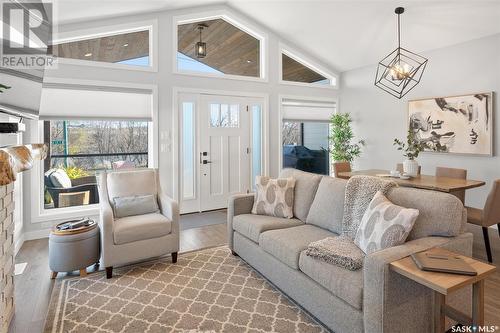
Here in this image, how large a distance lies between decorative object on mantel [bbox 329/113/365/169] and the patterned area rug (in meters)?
3.91

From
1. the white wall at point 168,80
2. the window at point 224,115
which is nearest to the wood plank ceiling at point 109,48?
the white wall at point 168,80

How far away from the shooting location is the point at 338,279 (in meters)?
1.93

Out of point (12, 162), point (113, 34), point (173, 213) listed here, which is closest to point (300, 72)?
point (113, 34)

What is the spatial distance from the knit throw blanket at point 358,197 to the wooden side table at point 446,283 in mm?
621

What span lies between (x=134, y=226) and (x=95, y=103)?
2.35m

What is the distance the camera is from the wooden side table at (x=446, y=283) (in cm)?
146

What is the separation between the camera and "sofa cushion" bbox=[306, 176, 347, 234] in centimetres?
267

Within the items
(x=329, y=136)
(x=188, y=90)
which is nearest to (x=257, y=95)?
(x=188, y=90)

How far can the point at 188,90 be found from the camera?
5.11 meters

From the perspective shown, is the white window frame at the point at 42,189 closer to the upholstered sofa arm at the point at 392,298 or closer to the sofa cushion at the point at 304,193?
the sofa cushion at the point at 304,193

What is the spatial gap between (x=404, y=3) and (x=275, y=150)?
3.07 meters

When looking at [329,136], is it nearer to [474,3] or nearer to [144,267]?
[474,3]

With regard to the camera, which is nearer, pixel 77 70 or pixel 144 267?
pixel 144 267

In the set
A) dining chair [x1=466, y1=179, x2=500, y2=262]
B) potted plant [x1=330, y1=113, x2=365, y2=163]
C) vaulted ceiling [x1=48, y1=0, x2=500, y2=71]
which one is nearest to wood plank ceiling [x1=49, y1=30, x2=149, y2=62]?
vaulted ceiling [x1=48, y1=0, x2=500, y2=71]
